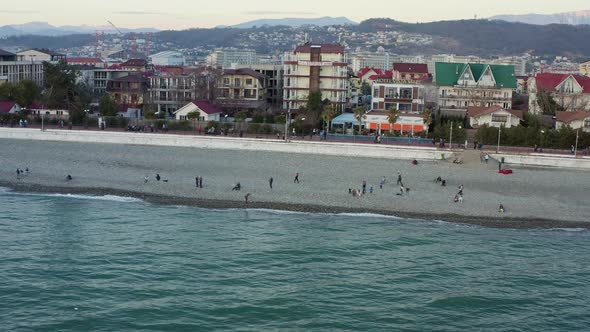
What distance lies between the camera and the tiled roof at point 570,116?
4578 centimetres

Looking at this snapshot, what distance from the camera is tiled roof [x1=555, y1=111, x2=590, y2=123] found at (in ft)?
150

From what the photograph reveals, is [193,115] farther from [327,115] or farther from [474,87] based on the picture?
[474,87]

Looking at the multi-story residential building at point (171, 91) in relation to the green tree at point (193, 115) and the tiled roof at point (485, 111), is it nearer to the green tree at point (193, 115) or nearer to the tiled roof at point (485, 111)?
the green tree at point (193, 115)

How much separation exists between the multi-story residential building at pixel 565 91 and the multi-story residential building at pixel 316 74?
1578cm

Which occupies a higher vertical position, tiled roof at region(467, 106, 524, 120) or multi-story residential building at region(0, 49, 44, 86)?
multi-story residential building at region(0, 49, 44, 86)

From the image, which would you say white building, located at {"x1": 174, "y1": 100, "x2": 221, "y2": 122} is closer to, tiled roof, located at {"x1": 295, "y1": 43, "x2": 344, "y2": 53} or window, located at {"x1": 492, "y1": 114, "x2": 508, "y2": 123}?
tiled roof, located at {"x1": 295, "y1": 43, "x2": 344, "y2": 53}

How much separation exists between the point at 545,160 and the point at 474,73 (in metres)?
19.1

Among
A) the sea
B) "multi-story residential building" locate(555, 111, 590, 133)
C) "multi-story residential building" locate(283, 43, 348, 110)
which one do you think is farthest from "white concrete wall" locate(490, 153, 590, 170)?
"multi-story residential building" locate(283, 43, 348, 110)

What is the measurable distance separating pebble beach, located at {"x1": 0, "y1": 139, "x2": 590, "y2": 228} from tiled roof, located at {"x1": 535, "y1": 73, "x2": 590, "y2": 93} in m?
23.5

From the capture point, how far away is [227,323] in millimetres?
17688

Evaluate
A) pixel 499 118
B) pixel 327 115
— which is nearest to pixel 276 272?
pixel 327 115

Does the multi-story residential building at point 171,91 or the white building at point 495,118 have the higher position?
the multi-story residential building at point 171,91

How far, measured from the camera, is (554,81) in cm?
5931

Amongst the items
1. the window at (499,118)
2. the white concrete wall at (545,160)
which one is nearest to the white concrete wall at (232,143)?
the white concrete wall at (545,160)
